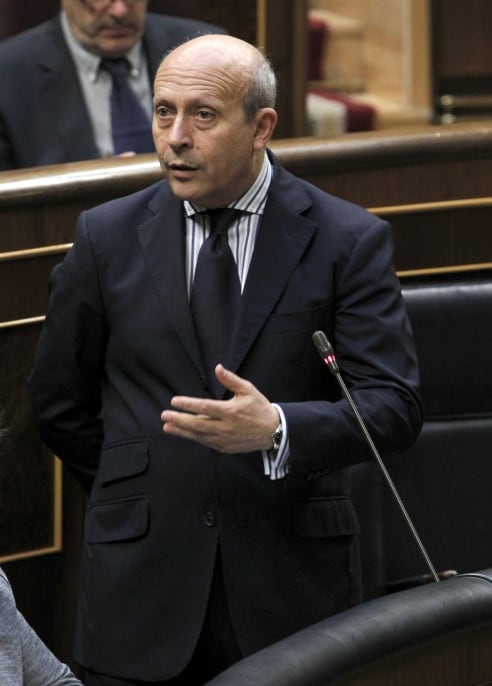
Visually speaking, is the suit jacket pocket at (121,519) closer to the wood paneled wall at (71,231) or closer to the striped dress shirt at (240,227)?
the striped dress shirt at (240,227)

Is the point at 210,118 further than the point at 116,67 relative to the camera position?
No

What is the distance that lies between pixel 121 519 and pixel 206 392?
0.16m

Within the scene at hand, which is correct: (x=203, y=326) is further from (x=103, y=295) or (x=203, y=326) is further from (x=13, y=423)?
(x=13, y=423)

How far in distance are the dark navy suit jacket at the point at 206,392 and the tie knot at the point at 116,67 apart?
0.81 metres

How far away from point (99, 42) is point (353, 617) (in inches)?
55.6

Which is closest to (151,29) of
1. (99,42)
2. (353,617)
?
(99,42)

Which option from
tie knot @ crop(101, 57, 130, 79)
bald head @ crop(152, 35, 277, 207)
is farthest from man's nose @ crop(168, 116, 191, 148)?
tie knot @ crop(101, 57, 130, 79)

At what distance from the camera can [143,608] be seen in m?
1.55

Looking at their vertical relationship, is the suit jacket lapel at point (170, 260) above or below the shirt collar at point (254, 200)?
below

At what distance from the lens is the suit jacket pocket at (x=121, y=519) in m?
1.53

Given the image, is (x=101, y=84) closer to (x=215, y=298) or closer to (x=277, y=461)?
(x=215, y=298)

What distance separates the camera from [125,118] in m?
2.30

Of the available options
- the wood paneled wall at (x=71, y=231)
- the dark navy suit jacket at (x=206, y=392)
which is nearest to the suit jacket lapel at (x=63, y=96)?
the wood paneled wall at (x=71, y=231)

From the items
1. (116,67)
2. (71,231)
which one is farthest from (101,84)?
(71,231)
